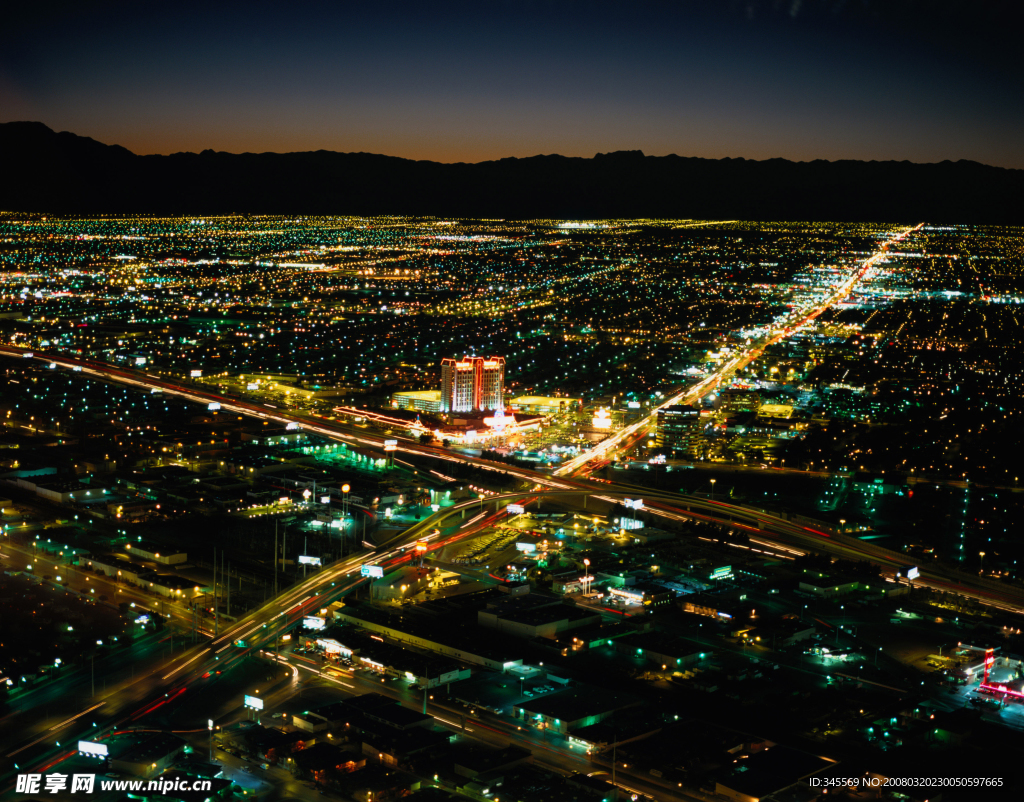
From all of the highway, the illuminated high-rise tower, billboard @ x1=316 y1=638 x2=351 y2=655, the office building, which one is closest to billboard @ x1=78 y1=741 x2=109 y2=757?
the highway

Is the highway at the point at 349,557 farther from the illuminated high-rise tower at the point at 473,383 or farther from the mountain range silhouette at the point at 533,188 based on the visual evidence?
the mountain range silhouette at the point at 533,188

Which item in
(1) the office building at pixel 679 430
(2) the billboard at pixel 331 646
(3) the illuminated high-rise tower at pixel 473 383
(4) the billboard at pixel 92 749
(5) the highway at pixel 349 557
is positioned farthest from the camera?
(3) the illuminated high-rise tower at pixel 473 383

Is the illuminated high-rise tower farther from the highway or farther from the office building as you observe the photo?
the office building

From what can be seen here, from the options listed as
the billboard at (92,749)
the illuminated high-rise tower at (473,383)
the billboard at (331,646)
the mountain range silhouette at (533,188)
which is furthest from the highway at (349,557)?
the mountain range silhouette at (533,188)

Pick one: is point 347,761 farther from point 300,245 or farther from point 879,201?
point 879,201

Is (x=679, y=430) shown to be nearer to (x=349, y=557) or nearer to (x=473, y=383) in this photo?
(x=473, y=383)

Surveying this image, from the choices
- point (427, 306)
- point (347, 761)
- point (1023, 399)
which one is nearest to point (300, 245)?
point (427, 306)
